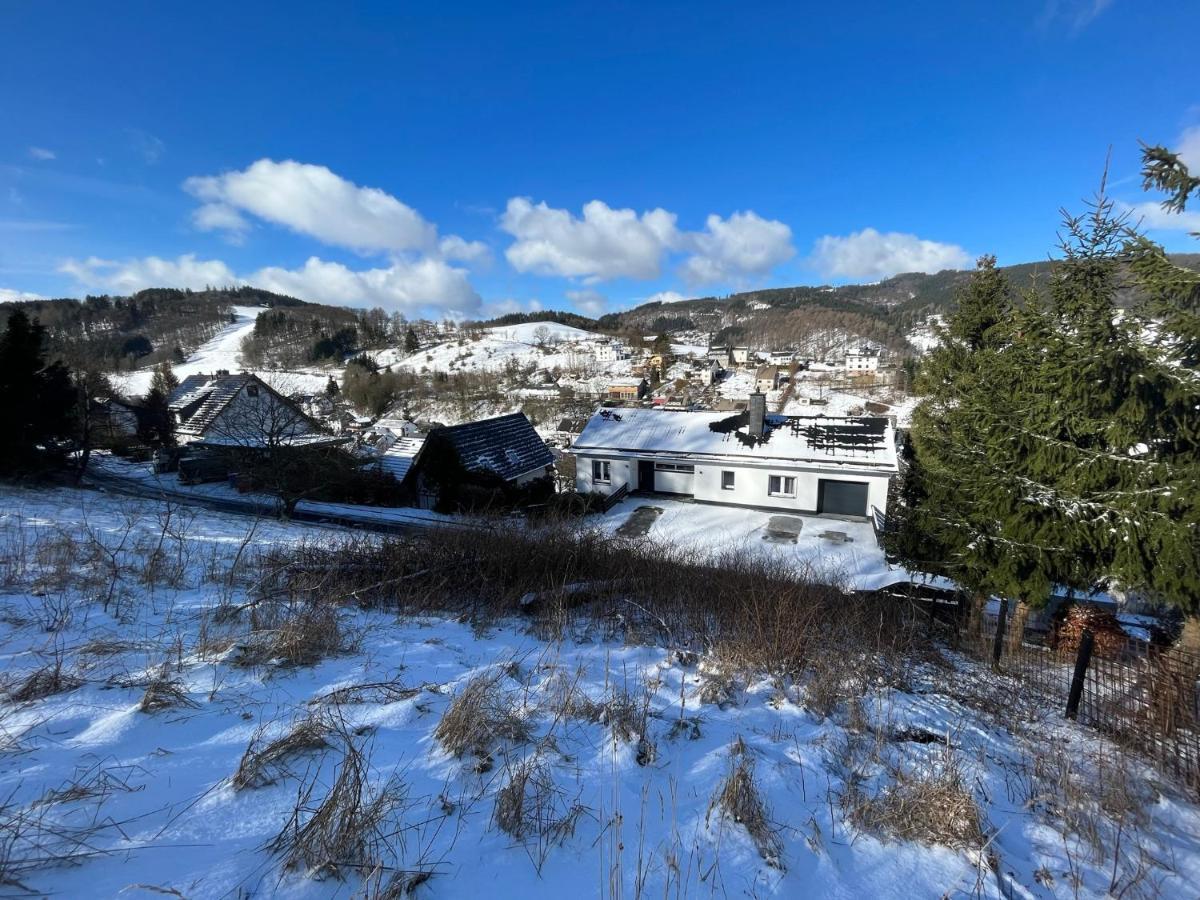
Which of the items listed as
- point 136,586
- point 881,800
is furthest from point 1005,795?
point 136,586

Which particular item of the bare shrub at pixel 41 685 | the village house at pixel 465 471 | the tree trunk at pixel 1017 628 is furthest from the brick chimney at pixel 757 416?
the bare shrub at pixel 41 685

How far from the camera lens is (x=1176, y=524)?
614 centimetres

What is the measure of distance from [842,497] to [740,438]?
4.99 metres

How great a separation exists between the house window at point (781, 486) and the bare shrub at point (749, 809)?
20028 millimetres

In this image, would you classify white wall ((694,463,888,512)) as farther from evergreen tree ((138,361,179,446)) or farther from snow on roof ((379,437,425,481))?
evergreen tree ((138,361,179,446))

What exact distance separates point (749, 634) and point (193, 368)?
372ft

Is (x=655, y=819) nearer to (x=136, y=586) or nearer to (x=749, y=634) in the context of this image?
(x=749, y=634)

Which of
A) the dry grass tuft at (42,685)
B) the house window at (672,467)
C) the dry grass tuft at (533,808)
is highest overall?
the house window at (672,467)

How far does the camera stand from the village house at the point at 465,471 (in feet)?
65.6

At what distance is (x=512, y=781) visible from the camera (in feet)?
8.02

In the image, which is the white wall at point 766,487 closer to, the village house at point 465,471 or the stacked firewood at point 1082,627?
the village house at point 465,471

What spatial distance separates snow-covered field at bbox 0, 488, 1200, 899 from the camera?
6.56ft

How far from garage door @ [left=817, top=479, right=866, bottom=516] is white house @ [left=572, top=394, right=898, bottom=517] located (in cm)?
4

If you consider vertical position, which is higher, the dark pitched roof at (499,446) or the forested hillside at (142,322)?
the forested hillside at (142,322)
